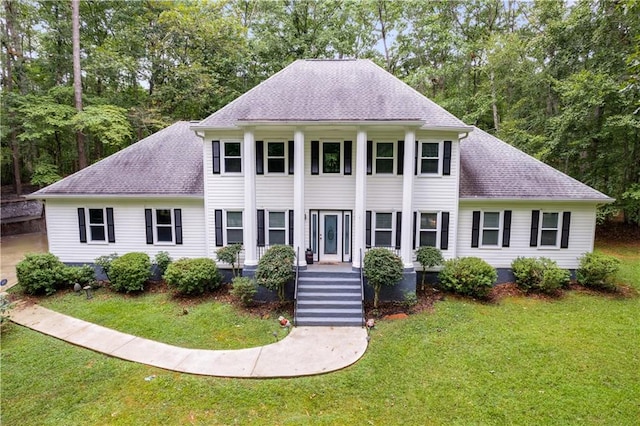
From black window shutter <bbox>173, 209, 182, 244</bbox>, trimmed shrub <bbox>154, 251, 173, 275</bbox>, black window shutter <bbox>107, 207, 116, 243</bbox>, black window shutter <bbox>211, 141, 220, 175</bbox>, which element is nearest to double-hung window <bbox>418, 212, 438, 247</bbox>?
black window shutter <bbox>211, 141, 220, 175</bbox>

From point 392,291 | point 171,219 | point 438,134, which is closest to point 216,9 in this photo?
point 171,219

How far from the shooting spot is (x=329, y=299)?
33.5ft

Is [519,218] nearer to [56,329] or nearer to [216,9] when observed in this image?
[56,329]

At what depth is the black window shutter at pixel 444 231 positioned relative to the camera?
459 inches

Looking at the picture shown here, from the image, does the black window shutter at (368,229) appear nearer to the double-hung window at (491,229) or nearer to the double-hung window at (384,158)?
the double-hung window at (384,158)

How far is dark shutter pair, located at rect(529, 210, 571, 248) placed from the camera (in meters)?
12.1

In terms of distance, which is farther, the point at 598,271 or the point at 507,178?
the point at 507,178

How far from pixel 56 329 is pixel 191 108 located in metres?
17.0

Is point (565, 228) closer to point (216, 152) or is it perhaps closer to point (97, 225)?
point (216, 152)

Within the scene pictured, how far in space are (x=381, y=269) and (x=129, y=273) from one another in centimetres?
887

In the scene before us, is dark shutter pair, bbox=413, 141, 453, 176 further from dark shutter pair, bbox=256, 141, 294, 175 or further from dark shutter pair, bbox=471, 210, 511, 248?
dark shutter pair, bbox=256, 141, 294, 175

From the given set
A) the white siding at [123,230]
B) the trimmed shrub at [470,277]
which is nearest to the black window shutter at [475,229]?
the trimmed shrub at [470,277]

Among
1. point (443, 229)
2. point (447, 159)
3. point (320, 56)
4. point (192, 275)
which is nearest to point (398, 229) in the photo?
point (443, 229)

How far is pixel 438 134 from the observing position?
11367mm
